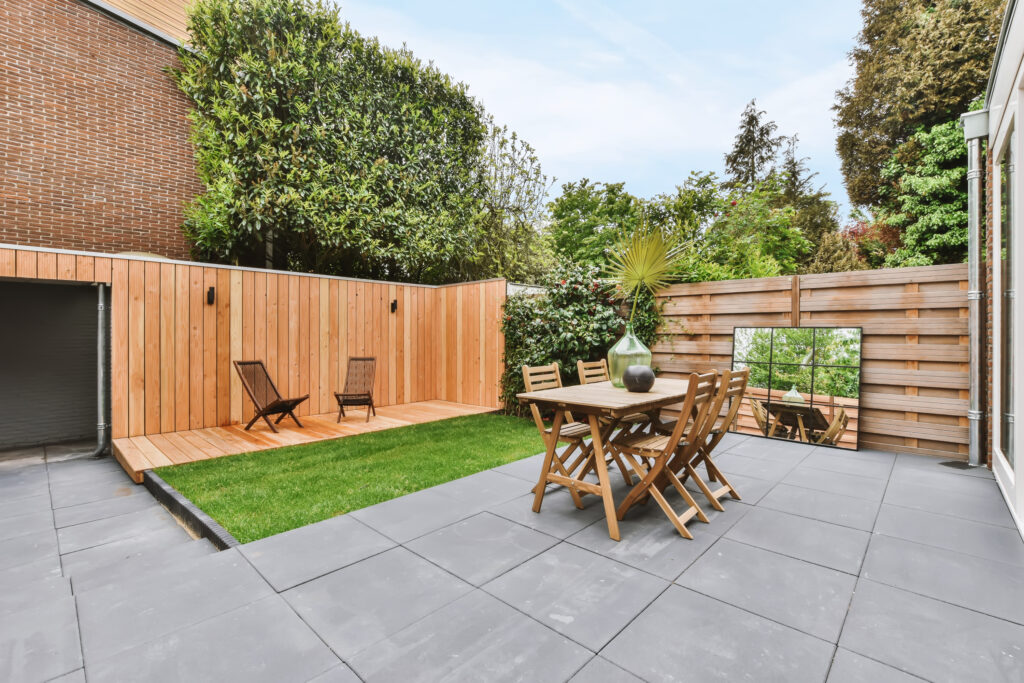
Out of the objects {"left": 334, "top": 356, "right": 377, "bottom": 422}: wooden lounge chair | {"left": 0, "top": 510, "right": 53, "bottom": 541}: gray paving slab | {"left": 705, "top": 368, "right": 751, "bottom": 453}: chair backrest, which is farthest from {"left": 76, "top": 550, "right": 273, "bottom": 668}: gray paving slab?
{"left": 334, "top": 356, "right": 377, "bottom": 422}: wooden lounge chair

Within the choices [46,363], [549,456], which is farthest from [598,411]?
[46,363]

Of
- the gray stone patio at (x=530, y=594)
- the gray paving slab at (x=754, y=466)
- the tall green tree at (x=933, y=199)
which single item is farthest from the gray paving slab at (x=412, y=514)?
the tall green tree at (x=933, y=199)

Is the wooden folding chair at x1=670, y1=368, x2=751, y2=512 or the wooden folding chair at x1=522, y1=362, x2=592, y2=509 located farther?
the wooden folding chair at x1=522, y1=362, x2=592, y2=509

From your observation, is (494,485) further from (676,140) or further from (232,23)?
(676,140)

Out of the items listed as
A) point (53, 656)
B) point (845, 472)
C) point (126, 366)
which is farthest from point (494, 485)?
point (126, 366)

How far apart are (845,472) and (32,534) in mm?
5599

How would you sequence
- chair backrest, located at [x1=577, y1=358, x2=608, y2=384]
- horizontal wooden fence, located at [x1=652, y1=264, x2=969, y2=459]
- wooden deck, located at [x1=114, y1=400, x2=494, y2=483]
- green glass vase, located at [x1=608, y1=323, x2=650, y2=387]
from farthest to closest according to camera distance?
wooden deck, located at [x1=114, y1=400, x2=494, y2=483] → chair backrest, located at [x1=577, y1=358, x2=608, y2=384] → horizontal wooden fence, located at [x1=652, y1=264, x2=969, y2=459] → green glass vase, located at [x1=608, y1=323, x2=650, y2=387]

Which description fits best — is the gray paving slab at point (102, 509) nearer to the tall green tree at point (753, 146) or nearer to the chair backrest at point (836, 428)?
the chair backrest at point (836, 428)

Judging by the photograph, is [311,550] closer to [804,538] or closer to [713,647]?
[713,647]

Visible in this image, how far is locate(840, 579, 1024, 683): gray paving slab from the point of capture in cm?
146

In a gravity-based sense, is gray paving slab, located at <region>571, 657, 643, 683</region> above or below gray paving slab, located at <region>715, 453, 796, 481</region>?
below

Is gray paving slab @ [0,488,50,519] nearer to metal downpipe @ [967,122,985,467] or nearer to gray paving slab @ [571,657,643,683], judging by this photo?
gray paving slab @ [571,657,643,683]

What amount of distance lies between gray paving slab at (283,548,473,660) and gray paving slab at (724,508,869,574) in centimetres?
156

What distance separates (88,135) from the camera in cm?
670
